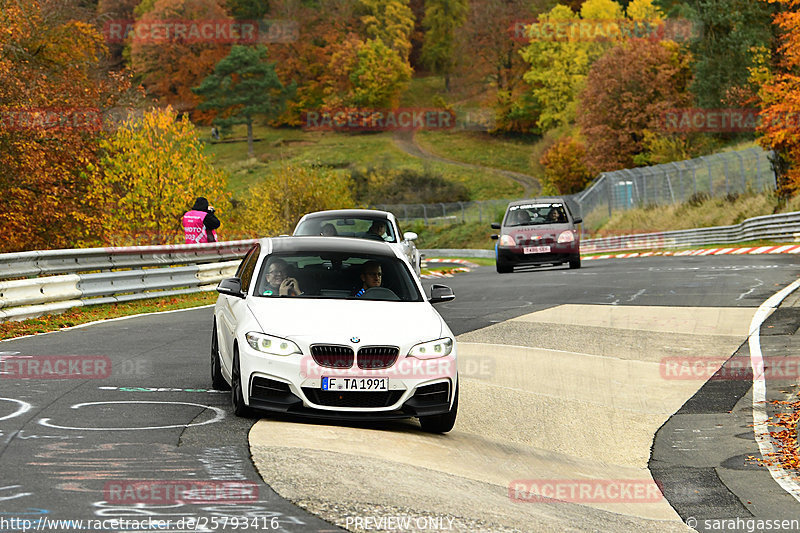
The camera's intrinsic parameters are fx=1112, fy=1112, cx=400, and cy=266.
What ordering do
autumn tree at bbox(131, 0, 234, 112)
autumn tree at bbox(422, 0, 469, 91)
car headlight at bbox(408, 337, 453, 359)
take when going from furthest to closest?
autumn tree at bbox(422, 0, 469, 91) < autumn tree at bbox(131, 0, 234, 112) < car headlight at bbox(408, 337, 453, 359)

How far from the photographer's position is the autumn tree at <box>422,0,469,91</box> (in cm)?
16138

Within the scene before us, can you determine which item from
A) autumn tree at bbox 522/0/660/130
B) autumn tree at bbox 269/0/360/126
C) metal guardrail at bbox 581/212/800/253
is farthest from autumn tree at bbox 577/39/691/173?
autumn tree at bbox 269/0/360/126

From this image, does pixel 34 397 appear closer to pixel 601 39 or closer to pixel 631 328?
pixel 631 328

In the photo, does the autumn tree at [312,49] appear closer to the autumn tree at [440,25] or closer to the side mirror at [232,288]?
the autumn tree at [440,25]

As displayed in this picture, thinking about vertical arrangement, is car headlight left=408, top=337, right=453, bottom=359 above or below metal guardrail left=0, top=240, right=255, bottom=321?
above

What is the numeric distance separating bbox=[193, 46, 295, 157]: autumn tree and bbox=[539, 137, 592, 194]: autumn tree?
53.8 meters

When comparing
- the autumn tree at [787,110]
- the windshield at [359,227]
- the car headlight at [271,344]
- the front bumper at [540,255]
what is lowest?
the front bumper at [540,255]

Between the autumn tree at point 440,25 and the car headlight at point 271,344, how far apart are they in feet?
508

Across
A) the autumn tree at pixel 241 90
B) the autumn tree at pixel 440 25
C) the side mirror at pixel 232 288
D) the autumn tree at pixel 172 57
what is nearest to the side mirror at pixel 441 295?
the side mirror at pixel 232 288

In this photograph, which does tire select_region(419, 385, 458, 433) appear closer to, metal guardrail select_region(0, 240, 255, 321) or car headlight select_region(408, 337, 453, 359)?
car headlight select_region(408, 337, 453, 359)

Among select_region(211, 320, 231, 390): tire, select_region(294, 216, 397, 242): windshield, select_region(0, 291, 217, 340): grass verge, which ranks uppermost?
select_region(294, 216, 397, 242): windshield

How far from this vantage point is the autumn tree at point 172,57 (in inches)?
5812

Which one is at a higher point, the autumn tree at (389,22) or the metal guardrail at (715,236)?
the autumn tree at (389,22)

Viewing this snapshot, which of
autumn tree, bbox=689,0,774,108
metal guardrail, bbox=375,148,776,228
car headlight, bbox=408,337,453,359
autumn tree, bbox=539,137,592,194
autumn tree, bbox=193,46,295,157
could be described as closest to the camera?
car headlight, bbox=408,337,453,359
